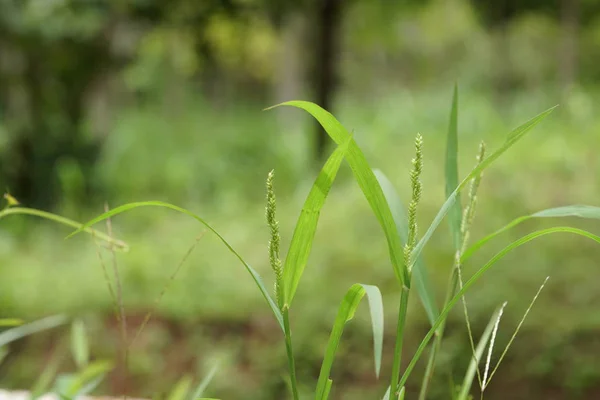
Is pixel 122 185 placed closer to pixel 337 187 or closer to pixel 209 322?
pixel 337 187

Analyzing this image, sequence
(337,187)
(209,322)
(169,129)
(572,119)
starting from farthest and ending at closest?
1. (169,129)
2. (572,119)
3. (337,187)
4. (209,322)

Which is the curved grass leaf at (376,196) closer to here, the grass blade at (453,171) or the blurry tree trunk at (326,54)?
the grass blade at (453,171)

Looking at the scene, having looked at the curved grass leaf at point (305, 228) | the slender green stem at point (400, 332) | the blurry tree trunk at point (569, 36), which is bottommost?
the slender green stem at point (400, 332)

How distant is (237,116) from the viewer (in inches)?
585

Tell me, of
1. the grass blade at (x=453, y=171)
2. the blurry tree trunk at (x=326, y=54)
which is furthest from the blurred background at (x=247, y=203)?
the grass blade at (x=453, y=171)

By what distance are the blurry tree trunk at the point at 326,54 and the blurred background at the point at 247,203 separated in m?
0.02

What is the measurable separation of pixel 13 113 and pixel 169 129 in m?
5.79

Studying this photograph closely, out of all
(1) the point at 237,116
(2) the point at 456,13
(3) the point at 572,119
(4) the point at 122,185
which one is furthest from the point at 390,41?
(2) the point at 456,13

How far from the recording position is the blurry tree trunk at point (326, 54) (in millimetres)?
6949

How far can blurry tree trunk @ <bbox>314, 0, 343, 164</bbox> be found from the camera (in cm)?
695

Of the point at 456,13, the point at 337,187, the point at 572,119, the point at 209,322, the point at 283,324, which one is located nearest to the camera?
the point at 283,324

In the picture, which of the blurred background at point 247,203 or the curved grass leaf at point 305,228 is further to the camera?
the blurred background at point 247,203

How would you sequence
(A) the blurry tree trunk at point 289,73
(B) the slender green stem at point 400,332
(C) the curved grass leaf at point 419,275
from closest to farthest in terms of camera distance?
1. (B) the slender green stem at point 400,332
2. (C) the curved grass leaf at point 419,275
3. (A) the blurry tree trunk at point 289,73

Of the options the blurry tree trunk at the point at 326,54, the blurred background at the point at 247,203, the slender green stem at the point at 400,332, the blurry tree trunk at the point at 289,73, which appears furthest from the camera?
the blurry tree trunk at the point at 289,73
